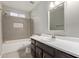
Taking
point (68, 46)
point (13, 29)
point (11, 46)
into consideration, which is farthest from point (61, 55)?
point (13, 29)

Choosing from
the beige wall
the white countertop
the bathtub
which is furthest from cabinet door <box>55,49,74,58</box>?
the beige wall

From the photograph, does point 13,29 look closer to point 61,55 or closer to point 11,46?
point 11,46

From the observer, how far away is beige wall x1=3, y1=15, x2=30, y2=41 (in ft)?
9.43

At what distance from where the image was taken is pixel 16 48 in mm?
2816

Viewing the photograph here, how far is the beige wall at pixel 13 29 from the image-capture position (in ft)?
9.43

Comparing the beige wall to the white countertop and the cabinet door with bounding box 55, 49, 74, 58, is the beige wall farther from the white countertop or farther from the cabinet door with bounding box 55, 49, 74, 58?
the cabinet door with bounding box 55, 49, 74, 58

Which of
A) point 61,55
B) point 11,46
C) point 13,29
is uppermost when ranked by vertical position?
point 13,29

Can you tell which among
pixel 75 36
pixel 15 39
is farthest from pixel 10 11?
pixel 75 36

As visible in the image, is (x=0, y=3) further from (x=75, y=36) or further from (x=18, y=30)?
(x=75, y=36)

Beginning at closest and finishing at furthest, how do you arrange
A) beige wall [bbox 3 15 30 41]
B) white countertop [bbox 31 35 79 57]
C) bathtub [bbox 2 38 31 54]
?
white countertop [bbox 31 35 79 57]
bathtub [bbox 2 38 31 54]
beige wall [bbox 3 15 30 41]

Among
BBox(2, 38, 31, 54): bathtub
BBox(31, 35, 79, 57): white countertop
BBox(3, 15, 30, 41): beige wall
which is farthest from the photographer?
BBox(3, 15, 30, 41): beige wall

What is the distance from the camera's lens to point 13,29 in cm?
309

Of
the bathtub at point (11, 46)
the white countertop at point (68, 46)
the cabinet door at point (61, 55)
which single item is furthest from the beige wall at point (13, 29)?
the cabinet door at point (61, 55)


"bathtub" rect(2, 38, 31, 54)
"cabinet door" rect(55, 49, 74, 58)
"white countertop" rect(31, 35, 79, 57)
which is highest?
"white countertop" rect(31, 35, 79, 57)
